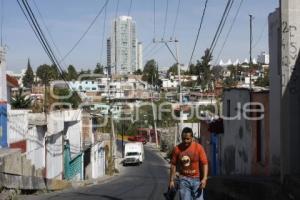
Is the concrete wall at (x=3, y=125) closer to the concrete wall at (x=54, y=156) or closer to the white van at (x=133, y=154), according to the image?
the concrete wall at (x=54, y=156)

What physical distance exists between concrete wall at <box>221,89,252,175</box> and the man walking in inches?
542

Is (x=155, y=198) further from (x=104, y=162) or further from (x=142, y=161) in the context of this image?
(x=142, y=161)

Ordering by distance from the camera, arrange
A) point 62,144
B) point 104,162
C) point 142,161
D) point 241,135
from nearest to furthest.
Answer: point 241,135
point 62,144
point 104,162
point 142,161

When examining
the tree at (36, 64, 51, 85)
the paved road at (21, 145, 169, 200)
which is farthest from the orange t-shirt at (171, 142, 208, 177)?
the tree at (36, 64, 51, 85)

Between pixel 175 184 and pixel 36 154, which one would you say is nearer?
pixel 175 184

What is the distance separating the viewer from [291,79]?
11484mm

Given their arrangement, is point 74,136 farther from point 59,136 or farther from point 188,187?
point 188,187

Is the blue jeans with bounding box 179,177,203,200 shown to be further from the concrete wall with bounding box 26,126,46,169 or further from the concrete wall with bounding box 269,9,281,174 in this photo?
the concrete wall with bounding box 26,126,46,169

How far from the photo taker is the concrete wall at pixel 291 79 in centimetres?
1137

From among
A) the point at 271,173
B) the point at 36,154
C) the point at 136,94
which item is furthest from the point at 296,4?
the point at 136,94

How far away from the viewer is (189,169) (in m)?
9.57

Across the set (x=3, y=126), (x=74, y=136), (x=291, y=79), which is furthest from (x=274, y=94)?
(x=74, y=136)

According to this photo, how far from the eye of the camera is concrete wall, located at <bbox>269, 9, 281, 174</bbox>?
659 inches

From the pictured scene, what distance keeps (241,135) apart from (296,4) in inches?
574
